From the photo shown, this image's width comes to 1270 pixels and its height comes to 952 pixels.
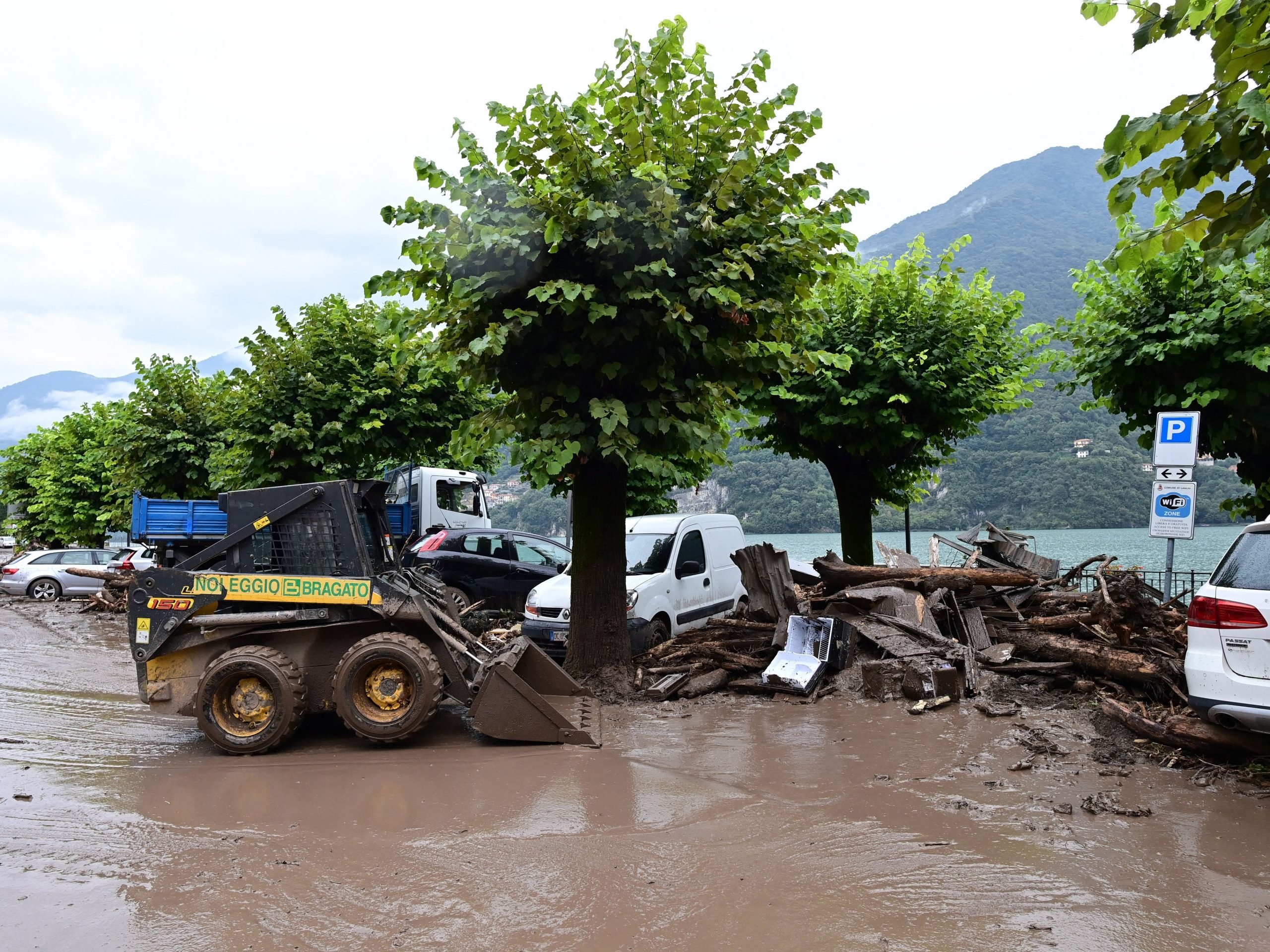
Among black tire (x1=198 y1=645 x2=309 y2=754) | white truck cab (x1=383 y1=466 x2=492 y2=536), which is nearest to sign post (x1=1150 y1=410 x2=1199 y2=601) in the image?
black tire (x1=198 y1=645 x2=309 y2=754)

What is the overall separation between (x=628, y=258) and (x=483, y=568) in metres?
9.04

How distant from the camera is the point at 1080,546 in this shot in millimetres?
61812

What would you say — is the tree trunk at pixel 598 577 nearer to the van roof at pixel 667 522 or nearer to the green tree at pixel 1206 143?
the van roof at pixel 667 522

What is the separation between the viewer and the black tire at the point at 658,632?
35.9ft

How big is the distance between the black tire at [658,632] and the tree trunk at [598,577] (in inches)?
49.6

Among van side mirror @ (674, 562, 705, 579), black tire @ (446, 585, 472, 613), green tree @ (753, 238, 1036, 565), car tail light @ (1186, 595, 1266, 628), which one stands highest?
green tree @ (753, 238, 1036, 565)

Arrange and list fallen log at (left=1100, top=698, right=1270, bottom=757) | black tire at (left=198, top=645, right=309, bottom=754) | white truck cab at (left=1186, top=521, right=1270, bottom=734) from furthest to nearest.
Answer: black tire at (left=198, top=645, right=309, bottom=754) < fallen log at (left=1100, top=698, right=1270, bottom=757) < white truck cab at (left=1186, top=521, right=1270, bottom=734)

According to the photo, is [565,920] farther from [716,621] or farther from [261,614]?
[716,621]

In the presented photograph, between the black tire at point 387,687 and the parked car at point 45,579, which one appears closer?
the black tire at point 387,687

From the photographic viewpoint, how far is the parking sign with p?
9.26 metres

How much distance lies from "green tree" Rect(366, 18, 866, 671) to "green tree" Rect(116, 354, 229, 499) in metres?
16.2

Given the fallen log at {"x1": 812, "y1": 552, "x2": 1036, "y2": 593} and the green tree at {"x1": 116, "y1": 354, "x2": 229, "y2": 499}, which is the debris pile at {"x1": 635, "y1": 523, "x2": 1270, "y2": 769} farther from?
the green tree at {"x1": 116, "y1": 354, "x2": 229, "y2": 499}

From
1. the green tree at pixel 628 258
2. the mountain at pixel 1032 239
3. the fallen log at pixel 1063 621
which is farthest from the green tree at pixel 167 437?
the mountain at pixel 1032 239

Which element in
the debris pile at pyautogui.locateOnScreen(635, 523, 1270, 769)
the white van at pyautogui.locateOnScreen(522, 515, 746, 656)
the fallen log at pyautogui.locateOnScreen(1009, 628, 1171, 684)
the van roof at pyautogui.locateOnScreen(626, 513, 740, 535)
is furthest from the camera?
the van roof at pyautogui.locateOnScreen(626, 513, 740, 535)
